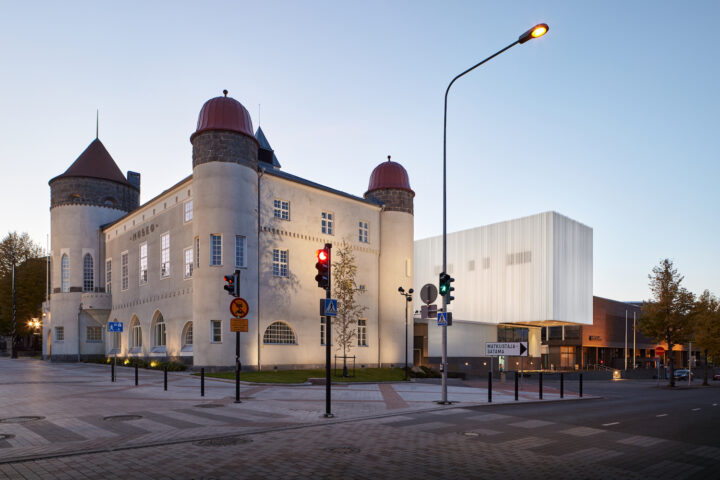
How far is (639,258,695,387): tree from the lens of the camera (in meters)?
36.0

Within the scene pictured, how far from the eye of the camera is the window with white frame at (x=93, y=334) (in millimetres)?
45109

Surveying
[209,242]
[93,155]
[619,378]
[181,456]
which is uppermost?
[93,155]

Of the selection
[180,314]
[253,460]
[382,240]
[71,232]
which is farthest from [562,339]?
[253,460]

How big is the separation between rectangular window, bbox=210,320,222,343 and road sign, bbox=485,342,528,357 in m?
15.6

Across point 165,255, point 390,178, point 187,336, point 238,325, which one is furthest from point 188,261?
point 238,325

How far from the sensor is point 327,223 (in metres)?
37.3

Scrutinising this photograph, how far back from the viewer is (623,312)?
77375mm

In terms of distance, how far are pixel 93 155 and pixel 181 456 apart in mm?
44907

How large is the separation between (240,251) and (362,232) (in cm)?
1085

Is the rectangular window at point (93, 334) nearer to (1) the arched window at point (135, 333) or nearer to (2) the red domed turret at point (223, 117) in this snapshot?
(1) the arched window at point (135, 333)

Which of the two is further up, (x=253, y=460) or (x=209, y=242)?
(x=209, y=242)

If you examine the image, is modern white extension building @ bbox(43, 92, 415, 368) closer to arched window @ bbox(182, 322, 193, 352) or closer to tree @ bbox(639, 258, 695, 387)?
arched window @ bbox(182, 322, 193, 352)

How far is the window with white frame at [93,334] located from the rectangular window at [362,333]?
24.0 meters

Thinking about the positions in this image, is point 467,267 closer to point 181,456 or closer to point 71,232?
point 71,232
